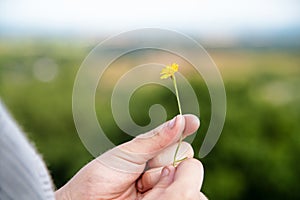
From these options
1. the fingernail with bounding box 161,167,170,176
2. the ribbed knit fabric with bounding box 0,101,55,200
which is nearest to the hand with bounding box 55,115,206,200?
the fingernail with bounding box 161,167,170,176

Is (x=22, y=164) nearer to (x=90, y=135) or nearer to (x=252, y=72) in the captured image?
(x=90, y=135)

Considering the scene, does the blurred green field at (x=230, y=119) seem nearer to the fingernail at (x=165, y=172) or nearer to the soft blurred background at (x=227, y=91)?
the soft blurred background at (x=227, y=91)

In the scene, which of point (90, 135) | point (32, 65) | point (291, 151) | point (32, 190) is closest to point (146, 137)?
point (90, 135)

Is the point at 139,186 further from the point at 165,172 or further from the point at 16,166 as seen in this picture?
the point at 16,166

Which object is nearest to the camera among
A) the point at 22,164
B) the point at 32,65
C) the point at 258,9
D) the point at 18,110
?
the point at 22,164

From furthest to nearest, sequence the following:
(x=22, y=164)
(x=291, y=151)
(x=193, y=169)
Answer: (x=291, y=151), (x=193, y=169), (x=22, y=164)

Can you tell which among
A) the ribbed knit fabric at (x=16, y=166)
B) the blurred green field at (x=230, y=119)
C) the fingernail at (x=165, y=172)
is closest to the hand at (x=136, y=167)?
the fingernail at (x=165, y=172)
